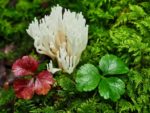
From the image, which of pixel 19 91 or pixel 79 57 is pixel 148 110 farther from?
pixel 19 91

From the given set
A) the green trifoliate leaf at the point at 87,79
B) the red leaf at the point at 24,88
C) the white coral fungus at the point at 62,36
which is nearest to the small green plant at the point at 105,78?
the green trifoliate leaf at the point at 87,79

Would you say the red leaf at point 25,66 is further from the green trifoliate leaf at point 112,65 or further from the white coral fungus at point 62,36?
the green trifoliate leaf at point 112,65

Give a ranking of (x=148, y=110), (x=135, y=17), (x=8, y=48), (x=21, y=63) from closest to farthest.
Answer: (x=148, y=110) → (x=21, y=63) → (x=135, y=17) → (x=8, y=48)

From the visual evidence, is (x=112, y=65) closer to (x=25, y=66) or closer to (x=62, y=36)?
(x=62, y=36)

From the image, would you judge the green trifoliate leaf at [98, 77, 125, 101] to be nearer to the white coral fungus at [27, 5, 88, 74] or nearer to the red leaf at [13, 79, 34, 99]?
the white coral fungus at [27, 5, 88, 74]

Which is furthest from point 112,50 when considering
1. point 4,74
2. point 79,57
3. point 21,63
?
point 4,74
